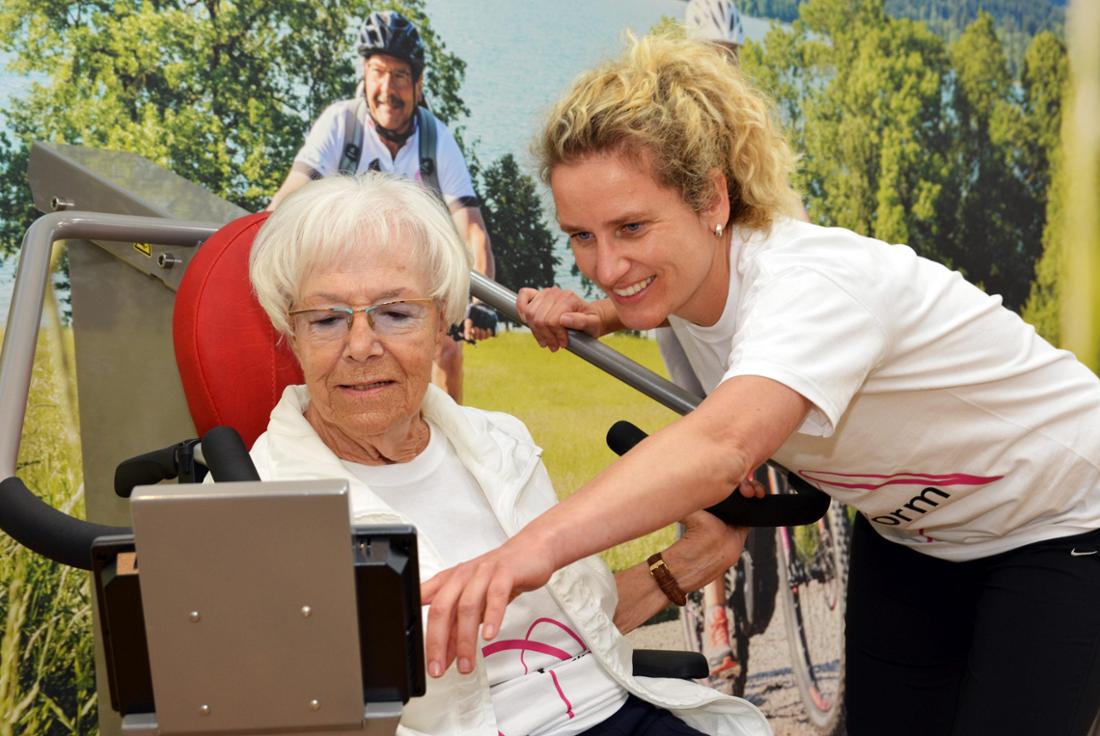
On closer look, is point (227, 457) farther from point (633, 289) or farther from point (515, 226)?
point (515, 226)

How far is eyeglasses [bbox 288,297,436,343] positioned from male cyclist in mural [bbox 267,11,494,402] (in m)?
1.28

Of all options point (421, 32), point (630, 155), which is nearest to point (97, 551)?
point (630, 155)

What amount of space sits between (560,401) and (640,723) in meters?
1.64

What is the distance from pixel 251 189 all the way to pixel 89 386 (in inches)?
37.4

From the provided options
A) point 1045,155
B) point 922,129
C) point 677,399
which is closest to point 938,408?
point 677,399

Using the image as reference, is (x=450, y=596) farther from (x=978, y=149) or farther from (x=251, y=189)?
(x=978, y=149)

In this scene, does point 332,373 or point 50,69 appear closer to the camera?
point 332,373

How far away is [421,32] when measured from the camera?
2.73 m

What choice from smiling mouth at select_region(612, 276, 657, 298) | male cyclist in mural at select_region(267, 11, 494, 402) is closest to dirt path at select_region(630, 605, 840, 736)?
male cyclist in mural at select_region(267, 11, 494, 402)

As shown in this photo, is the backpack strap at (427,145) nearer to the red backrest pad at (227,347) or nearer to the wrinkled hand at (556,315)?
the wrinkled hand at (556,315)

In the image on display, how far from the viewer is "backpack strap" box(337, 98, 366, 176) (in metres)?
2.65

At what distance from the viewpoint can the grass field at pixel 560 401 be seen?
Result: 9.37 ft

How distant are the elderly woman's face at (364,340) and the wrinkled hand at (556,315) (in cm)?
29

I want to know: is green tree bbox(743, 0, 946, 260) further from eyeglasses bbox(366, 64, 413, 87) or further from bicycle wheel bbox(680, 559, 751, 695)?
bicycle wheel bbox(680, 559, 751, 695)
